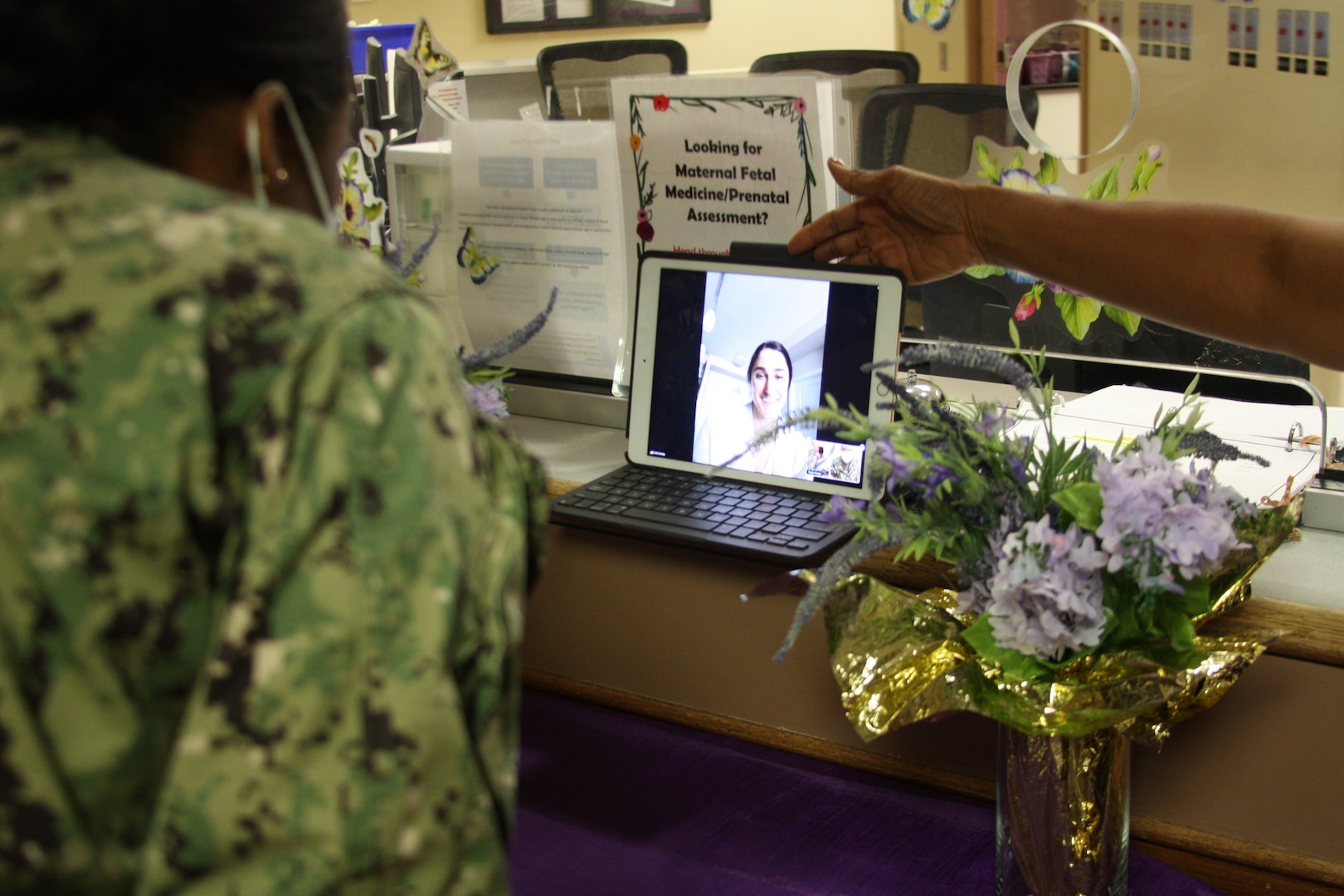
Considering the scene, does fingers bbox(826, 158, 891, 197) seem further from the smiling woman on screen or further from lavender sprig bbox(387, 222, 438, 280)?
lavender sprig bbox(387, 222, 438, 280)

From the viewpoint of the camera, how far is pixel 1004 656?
71cm

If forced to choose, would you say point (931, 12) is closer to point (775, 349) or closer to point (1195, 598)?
point (775, 349)

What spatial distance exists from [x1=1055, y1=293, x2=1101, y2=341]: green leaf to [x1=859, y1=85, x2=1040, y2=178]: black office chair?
56.7 inches

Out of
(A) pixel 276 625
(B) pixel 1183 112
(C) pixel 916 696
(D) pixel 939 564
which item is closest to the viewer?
(A) pixel 276 625

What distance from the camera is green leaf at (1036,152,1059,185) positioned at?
4.80ft

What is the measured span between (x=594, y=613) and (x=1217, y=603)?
0.57m

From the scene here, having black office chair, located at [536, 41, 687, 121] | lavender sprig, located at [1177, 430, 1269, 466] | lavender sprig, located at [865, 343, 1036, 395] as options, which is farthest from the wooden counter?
black office chair, located at [536, 41, 687, 121]

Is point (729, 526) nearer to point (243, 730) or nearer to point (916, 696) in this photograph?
point (916, 696)

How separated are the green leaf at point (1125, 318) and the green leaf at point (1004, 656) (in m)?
0.69

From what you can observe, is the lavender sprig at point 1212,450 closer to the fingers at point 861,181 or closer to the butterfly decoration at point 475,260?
the fingers at point 861,181

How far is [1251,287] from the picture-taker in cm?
100

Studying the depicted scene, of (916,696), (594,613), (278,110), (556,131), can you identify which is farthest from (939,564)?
(556,131)

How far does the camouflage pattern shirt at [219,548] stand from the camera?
0.40 m

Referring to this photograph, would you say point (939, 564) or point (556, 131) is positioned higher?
point (556, 131)
